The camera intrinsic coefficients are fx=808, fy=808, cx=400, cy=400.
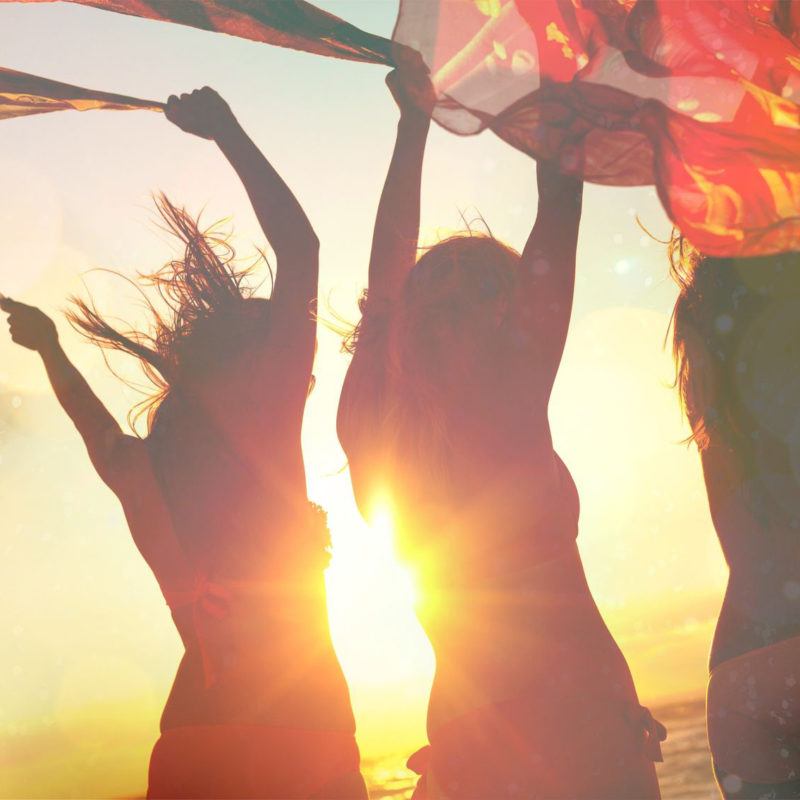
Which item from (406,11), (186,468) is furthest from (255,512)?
(406,11)

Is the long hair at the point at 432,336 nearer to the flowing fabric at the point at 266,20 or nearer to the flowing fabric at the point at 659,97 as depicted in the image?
the flowing fabric at the point at 659,97

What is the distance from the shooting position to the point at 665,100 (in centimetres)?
326

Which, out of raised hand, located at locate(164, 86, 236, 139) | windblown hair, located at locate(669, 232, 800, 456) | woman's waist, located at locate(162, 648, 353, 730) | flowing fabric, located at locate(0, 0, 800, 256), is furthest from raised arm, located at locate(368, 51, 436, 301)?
woman's waist, located at locate(162, 648, 353, 730)

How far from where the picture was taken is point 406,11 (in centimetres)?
379

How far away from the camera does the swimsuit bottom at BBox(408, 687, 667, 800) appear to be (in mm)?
2488

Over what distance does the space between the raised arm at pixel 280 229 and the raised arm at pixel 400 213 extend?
2.17 ft

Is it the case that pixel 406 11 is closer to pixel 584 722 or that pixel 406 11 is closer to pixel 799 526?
pixel 799 526

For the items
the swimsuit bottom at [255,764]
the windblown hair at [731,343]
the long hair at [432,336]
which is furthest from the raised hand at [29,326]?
the windblown hair at [731,343]

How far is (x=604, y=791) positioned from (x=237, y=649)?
5.78 ft

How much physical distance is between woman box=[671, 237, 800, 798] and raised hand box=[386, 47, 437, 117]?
4.74 feet

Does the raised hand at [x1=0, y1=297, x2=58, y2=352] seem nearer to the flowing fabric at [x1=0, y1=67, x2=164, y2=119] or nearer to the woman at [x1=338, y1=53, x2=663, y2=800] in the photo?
the flowing fabric at [x1=0, y1=67, x2=164, y2=119]

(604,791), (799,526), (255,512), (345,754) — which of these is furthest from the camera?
(255,512)

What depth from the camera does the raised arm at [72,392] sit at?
394 cm

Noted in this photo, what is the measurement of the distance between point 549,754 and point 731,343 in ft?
5.09
